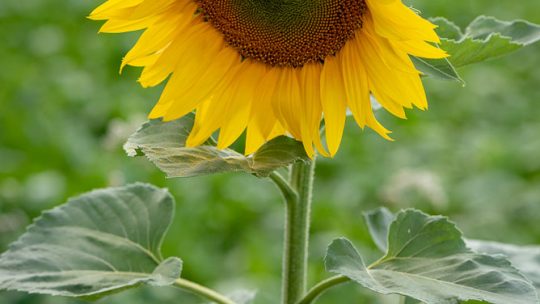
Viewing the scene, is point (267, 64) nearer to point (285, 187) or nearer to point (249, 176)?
point (285, 187)

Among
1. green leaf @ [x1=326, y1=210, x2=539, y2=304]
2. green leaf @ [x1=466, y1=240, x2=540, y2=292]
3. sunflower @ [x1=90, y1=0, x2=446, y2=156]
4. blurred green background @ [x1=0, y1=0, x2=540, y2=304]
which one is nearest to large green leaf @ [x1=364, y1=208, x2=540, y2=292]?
green leaf @ [x1=466, y1=240, x2=540, y2=292]

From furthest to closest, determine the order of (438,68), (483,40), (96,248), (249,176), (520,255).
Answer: (249,176)
(520,255)
(96,248)
(483,40)
(438,68)

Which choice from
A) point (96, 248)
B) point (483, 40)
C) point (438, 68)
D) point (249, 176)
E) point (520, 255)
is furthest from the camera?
point (249, 176)

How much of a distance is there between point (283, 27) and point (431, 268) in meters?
0.42

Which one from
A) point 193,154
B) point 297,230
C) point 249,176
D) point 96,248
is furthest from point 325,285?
point 249,176

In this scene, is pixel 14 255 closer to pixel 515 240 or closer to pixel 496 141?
pixel 515 240

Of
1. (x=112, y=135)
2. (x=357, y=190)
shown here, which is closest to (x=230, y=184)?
(x=357, y=190)

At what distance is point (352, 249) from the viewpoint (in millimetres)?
1438

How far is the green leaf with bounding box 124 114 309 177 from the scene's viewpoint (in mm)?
1353

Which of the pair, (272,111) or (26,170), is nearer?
(272,111)

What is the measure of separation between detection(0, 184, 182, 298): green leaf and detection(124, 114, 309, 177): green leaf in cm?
19

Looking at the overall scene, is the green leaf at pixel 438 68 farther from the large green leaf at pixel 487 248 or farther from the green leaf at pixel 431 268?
the large green leaf at pixel 487 248

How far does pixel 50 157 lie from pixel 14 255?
8.29 ft

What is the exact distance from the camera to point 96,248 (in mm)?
1690
